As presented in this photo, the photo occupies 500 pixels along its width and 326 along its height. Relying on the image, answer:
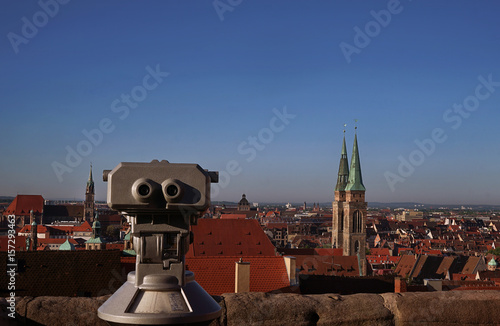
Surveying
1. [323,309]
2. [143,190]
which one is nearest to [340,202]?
[323,309]

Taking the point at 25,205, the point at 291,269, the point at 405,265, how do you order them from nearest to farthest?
the point at 291,269 → the point at 405,265 → the point at 25,205

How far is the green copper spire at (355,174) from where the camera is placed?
63969 millimetres

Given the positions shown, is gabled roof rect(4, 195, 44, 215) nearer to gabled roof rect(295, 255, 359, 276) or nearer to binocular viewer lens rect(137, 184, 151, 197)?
gabled roof rect(295, 255, 359, 276)

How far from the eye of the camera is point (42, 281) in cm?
1207

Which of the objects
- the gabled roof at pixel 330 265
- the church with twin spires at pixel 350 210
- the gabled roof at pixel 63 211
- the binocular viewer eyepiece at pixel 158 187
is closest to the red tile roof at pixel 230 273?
the binocular viewer eyepiece at pixel 158 187

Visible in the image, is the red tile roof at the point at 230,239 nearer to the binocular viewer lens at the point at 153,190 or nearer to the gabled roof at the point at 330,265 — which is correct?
the gabled roof at the point at 330,265

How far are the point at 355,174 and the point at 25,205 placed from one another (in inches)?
2455

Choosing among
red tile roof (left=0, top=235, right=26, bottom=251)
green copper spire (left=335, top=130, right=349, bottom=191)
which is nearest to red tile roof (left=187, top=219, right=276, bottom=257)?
red tile roof (left=0, top=235, right=26, bottom=251)

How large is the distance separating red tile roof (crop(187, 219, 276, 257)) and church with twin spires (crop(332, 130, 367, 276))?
3264cm

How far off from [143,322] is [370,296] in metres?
2.12

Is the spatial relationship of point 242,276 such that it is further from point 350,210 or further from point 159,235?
point 350,210

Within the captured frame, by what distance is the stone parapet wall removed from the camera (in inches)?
112

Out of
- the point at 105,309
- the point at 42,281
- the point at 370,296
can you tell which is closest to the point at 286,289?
the point at 42,281

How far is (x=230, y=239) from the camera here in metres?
29.6
